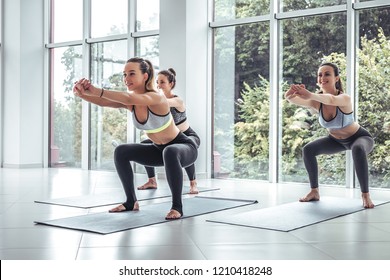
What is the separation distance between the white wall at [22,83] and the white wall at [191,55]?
2971 millimetres

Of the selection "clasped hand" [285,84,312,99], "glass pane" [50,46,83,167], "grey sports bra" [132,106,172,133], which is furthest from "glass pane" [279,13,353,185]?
"glass pane" [50,46,83,167]

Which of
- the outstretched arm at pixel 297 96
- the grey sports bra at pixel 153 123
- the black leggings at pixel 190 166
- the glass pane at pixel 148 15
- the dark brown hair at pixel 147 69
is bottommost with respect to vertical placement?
the black leggings at pixel 190 166

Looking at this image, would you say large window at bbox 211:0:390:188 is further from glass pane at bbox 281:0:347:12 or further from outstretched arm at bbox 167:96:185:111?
outstretched arm at bbox 167:96:185:111

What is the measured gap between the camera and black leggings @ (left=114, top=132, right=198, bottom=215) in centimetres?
385

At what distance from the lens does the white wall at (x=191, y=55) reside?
700cm

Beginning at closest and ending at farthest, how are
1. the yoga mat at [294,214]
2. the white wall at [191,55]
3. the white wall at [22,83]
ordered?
1. the yoga mat at [294,214]
2. the white wall at [191,55]
3. the white wall at [22,83]

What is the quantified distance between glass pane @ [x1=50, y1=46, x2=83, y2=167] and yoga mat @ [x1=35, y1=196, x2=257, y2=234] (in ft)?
15.3

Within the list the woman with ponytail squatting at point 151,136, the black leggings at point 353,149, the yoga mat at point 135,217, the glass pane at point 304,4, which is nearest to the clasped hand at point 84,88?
the woman with ponytail squatting at point 151,136

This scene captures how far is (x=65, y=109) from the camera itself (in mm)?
9180

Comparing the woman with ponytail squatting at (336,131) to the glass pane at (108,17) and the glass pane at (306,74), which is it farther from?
the glass pane at (108,17)

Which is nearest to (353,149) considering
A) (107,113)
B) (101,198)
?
(101,198)

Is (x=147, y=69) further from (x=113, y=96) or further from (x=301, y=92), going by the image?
(x=301, y=92)

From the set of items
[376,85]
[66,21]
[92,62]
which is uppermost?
[66,21]

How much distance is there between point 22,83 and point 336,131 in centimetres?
592
